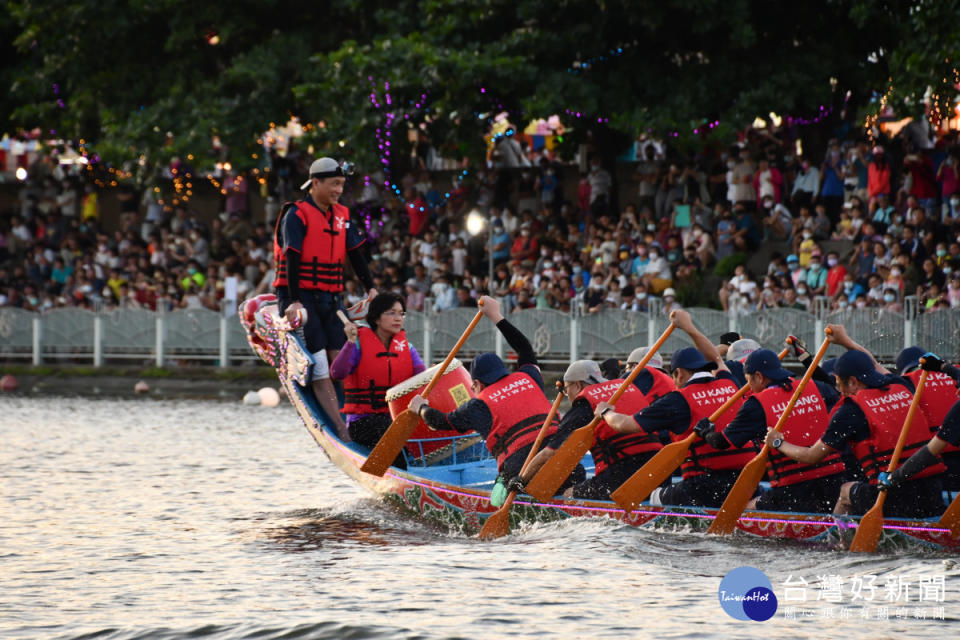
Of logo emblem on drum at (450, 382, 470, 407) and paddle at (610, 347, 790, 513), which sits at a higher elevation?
logo emblem on drum at (450, 382, 470, 407)

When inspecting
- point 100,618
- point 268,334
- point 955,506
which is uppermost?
point 268,334

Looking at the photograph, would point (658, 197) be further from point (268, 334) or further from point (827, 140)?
point (268, 334)

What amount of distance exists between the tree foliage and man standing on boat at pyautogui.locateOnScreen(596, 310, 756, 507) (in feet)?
33.1

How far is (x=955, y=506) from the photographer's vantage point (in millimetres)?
8617

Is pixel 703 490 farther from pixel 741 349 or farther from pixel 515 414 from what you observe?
pixel 741 349

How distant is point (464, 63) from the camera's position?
867 inches

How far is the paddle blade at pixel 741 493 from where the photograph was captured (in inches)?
365

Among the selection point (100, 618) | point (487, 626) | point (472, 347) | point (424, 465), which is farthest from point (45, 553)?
point (472, 347)

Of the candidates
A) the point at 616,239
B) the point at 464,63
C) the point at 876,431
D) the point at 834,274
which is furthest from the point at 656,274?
the point at 876,431

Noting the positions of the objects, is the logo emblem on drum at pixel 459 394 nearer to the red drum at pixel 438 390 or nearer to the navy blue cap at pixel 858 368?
the red drum at pixel 438 390

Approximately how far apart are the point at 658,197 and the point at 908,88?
204 inches

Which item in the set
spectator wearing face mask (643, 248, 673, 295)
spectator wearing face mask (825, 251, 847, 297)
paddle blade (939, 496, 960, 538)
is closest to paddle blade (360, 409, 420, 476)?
paddle blade (939, 496, 960, 538)

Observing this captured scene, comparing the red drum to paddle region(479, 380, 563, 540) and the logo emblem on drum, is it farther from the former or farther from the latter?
paddle region(479, 380, 563, 540)

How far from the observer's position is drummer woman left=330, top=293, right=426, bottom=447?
11.7m
